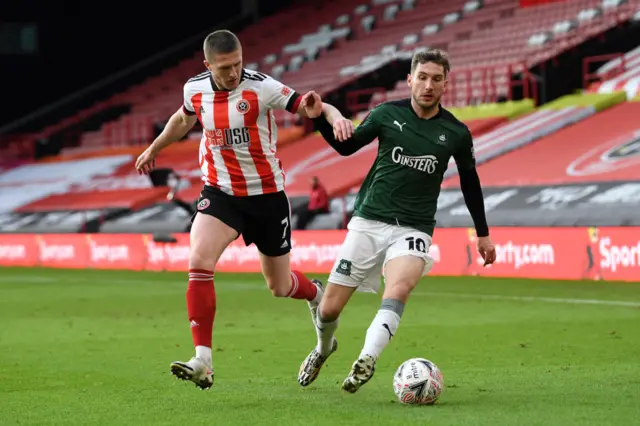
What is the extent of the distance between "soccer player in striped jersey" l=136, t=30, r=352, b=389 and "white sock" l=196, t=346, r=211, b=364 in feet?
0.48

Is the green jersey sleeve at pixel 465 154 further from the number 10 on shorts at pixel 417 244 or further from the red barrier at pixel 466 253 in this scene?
the red barrier at pixel 466 253

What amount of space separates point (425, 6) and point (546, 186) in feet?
53.8

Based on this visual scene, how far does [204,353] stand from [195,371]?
11.2 inches

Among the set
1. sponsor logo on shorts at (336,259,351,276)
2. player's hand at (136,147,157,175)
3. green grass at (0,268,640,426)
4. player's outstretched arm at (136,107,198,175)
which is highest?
player's outstretched arm at (136,107,198,175)

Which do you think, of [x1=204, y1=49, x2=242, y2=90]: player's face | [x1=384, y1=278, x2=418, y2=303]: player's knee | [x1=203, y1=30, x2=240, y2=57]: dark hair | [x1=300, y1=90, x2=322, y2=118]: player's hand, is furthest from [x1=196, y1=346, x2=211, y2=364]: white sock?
[x1=203, y1=30, x2=240, y2=57]: dark hair

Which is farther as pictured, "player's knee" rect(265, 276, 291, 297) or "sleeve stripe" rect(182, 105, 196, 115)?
"player's knee" rect(265, 276, 291, 297)

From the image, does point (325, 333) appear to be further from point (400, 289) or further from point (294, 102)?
point (294, 102)

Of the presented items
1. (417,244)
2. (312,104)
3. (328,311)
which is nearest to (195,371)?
(328,311)

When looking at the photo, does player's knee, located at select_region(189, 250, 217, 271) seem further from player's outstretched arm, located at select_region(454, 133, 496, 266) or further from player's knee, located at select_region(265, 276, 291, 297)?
player's outstretched arm, located at select_region(454, 133, 496, 266)

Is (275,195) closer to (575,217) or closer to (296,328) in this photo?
(296,328)

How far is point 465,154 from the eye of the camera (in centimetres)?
729

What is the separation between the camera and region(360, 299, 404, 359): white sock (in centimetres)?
662

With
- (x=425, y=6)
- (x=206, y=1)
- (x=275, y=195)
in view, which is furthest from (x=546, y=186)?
(x=206, y=1)

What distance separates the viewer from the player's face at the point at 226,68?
7.30 m
